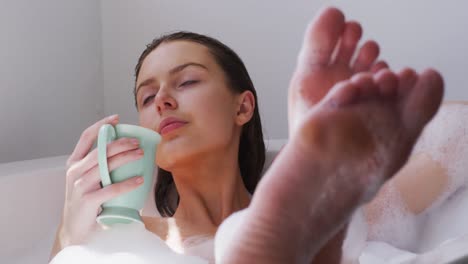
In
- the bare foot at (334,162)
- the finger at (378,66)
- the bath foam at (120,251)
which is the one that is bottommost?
the bath foam at (120,251)

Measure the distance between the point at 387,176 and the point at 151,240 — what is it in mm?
572

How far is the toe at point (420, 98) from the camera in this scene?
1.81 ft

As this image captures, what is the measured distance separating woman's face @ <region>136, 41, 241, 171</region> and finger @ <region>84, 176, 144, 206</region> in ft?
0.46

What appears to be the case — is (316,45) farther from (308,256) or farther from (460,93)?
(460,93)

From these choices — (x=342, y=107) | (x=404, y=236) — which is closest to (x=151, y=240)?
(x=404, y=236)

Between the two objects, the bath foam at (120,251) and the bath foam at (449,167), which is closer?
the bath foam at (120,251)

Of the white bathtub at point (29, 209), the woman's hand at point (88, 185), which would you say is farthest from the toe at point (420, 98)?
the white bathtub at point (29, 209)

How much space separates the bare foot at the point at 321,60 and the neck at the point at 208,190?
498 mm

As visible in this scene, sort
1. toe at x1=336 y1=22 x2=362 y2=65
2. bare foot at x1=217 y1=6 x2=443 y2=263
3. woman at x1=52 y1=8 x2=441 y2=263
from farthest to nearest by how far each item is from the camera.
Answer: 1. woman at x1=52 y1=8 x2=441 y2=263
2. toe at x1=336 y1=22 x2=362 y2=65
3. bare foot at x1=217 y1=6 x2=443 y2=263

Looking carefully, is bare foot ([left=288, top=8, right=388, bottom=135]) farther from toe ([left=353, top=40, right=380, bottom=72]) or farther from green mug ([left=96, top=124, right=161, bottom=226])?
green mug ([left=96, top=124, right=161, bottom=226])

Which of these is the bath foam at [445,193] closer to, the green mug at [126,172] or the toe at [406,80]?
the green mug at [126,172]

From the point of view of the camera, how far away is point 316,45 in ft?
2.03

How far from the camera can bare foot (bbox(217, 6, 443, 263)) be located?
53 cm

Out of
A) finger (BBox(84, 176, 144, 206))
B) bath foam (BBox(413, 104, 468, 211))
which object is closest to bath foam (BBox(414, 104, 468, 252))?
bath foam (BBox(413, 104, 468, 211))
